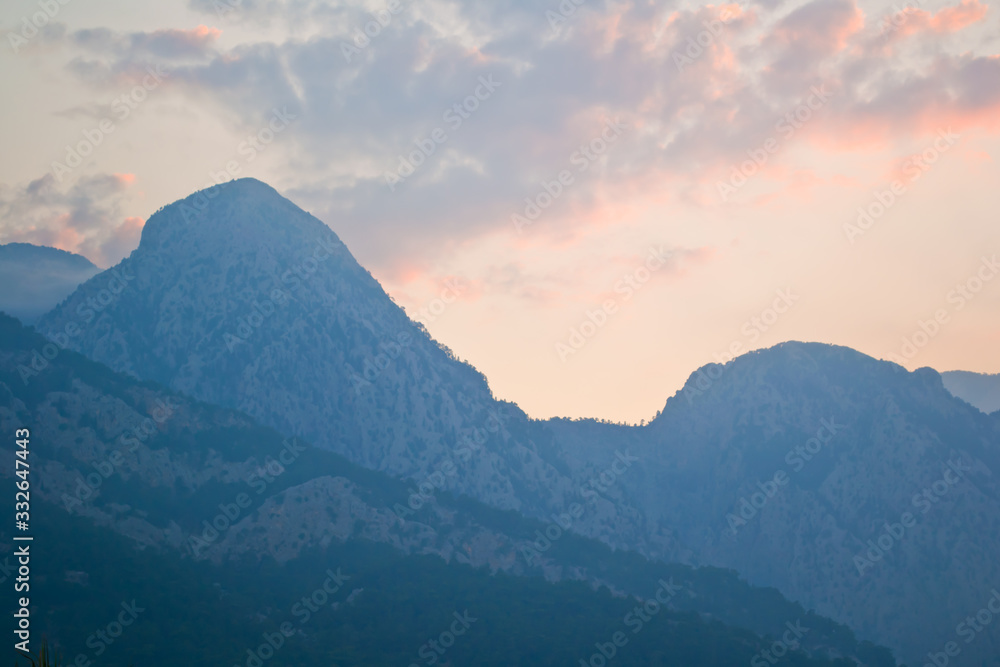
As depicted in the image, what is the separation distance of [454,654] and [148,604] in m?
43.9

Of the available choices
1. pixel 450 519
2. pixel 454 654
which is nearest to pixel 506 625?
pixel 454 654

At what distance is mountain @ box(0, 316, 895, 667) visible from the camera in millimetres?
132250

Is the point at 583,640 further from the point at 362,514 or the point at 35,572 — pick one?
the point at 35,572

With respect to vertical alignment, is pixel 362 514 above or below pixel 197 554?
above

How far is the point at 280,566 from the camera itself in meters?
161

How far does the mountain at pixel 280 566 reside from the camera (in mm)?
132250

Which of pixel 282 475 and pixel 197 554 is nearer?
pixel 197 554

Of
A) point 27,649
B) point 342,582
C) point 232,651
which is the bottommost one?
point 27,649

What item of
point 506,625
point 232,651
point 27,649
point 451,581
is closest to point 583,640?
point 506,625

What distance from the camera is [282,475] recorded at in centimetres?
18112

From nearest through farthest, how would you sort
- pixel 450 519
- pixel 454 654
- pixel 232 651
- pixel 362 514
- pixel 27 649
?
pixel 27 649 → pixel 232 651 → pixel 454 654 → pixel 362 514 → pixel 450 519

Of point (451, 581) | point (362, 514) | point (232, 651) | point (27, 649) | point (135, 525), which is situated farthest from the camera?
point (362, 514)

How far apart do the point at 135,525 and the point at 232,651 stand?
35.7 metres

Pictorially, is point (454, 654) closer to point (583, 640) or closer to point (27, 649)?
point (583, 640)
